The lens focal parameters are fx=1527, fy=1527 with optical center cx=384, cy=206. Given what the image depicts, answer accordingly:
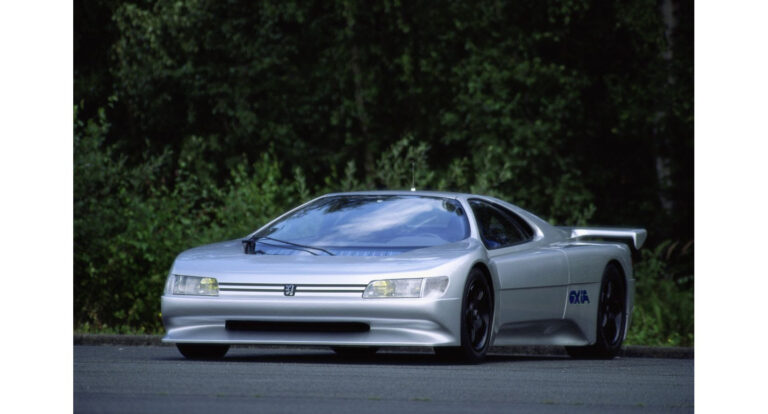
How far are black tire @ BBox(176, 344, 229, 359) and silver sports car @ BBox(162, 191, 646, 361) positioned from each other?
1 cm

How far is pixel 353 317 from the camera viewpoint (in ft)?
32.9

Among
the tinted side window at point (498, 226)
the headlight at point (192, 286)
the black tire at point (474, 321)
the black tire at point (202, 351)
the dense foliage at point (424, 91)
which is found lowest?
the black tire at point (202, 351)

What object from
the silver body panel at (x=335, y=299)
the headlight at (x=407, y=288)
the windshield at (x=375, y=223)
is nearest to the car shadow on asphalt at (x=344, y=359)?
the silver body panel at (x=335, y=299)

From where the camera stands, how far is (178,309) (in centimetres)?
1043

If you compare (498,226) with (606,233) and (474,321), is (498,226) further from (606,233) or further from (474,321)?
(606,233)

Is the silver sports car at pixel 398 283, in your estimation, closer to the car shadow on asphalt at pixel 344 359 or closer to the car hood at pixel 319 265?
the car hood at pixel 319 265

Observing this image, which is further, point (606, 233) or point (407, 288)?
point (606, 233)

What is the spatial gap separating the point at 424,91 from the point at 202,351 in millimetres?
23544

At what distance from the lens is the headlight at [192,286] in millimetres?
10344

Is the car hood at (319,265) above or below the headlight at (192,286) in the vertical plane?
above

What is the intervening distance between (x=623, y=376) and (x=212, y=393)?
10.2 ft

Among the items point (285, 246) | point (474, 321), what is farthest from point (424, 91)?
point (474, 321)

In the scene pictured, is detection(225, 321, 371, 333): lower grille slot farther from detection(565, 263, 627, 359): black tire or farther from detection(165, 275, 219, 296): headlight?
detection(565, 263, 627, 359): black tire
